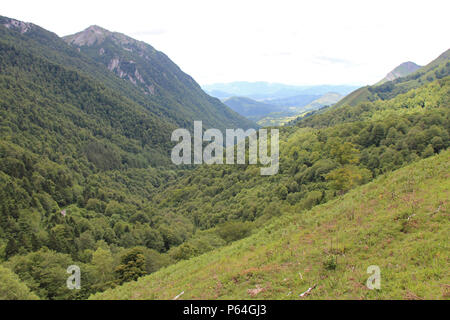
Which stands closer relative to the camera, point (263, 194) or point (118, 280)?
point (118, 280)

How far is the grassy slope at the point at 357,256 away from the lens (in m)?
13.3

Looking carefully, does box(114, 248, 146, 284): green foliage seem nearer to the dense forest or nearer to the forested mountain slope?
the dense forest

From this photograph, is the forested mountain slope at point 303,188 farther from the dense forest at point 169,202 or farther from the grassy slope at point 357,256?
the dense forest at point 169,202

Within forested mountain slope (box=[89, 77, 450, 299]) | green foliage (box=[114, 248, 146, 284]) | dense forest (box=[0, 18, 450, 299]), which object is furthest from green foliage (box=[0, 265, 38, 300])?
forested mountain slope (box=[89, 77, 450, 299])

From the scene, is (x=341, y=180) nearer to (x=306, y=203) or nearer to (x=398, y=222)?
(x=306, y=203)

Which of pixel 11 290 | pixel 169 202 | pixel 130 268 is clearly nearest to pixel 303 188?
pixel 130 268

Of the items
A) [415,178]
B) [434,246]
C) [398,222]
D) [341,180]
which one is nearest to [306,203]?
[341,180]

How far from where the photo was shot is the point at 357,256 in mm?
16781

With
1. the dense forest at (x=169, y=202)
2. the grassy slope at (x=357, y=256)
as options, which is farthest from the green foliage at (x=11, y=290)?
the grassy slope at (x=357, y=256)

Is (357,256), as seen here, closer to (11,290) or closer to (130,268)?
(130,268)
